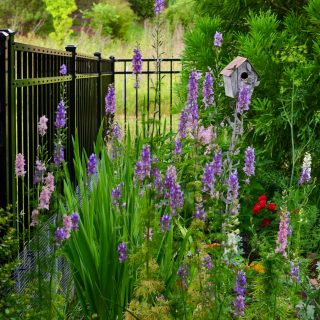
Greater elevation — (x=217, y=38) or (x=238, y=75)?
(x=217, y=38)

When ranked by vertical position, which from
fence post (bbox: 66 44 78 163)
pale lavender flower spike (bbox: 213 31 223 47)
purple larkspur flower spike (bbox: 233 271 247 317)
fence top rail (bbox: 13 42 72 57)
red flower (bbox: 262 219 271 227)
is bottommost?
red flower (bbox: 262 219 271 227)

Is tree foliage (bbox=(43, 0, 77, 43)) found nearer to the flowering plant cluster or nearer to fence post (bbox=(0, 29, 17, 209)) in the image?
the flowering plant cluster

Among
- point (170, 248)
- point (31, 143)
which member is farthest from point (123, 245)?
point (31, 143)

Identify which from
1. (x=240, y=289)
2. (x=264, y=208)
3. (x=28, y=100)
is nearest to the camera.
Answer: (x=240, y=289)

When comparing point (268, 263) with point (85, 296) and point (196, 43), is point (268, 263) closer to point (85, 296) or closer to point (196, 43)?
point (85, 296)

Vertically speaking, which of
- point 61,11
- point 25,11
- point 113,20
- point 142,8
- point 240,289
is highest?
point 142,8

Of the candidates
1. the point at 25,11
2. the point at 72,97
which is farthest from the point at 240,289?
the point at 25,11

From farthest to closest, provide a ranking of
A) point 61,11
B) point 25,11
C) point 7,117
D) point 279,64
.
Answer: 1. point 25,11
2. point 61,11
3. point 279,64
4. point 7,117

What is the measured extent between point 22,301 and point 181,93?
13.4 ft

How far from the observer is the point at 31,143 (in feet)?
13.5

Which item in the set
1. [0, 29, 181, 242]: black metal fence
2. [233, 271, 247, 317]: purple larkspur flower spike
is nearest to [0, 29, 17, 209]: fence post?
[0, 29, 181, 242]: black metal fence

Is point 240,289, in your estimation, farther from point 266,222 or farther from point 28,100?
point 266,222

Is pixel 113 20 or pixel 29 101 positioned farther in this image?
pixel 113 20

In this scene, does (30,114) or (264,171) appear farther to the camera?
(264,171)
